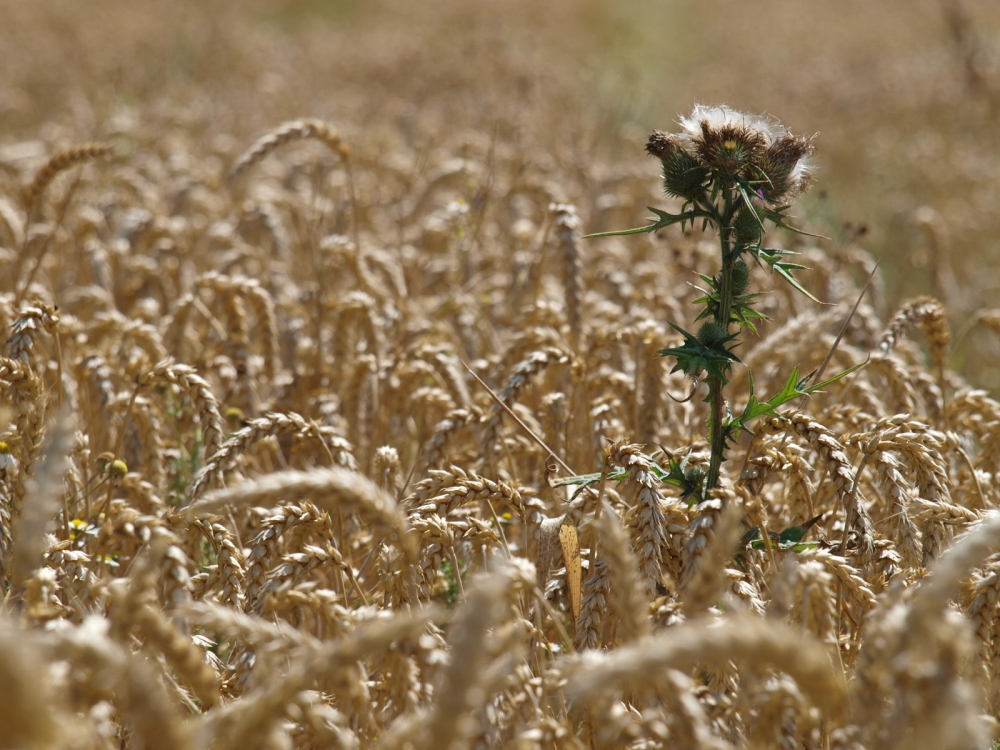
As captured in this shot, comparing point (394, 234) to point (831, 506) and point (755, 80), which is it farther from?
point (755, 80)

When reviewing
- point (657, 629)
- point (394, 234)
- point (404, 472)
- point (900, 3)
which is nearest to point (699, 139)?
point (657, 629)

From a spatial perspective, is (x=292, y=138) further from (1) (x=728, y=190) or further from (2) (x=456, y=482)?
(1) (x=728, y=190)

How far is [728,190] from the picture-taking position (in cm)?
214

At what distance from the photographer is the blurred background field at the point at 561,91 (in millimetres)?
6980

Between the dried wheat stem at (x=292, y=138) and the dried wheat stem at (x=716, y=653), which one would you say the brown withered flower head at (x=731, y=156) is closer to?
the dried wheat stem at (x=716, y=653)

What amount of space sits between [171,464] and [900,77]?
40.9ft

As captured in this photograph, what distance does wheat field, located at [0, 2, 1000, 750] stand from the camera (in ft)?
4.58

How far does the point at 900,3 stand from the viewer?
22219mm

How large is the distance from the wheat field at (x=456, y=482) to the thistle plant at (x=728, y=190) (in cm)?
25

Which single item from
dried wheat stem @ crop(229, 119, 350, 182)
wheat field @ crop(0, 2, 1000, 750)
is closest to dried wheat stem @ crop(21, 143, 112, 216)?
wheat field @ crop(0, 2, 1000, 750)

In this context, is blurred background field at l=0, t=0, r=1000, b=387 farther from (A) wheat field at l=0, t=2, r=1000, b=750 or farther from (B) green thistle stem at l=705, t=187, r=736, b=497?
(B) green thistle stem at l=705, t=187, r=736, b=497

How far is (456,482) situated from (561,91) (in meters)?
9.57

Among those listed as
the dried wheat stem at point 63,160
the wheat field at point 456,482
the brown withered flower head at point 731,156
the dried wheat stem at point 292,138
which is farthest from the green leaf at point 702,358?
the dried wheat stem at point 63,160

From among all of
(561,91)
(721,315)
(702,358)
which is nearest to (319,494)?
(702,358)
